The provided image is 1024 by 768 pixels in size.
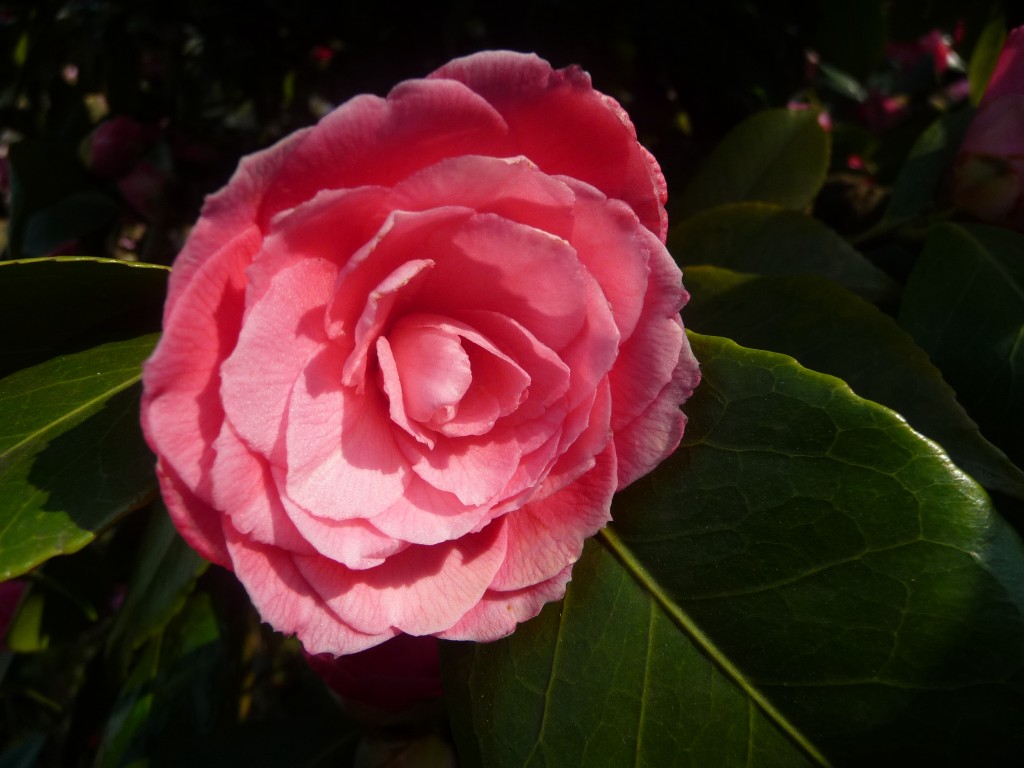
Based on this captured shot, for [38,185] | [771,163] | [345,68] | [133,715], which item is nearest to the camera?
[771,163]

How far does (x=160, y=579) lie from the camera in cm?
79

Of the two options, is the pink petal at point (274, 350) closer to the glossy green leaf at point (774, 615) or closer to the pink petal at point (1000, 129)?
the glossy green leaf at point (774, 615)

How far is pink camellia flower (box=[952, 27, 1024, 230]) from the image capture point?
2.49 feet

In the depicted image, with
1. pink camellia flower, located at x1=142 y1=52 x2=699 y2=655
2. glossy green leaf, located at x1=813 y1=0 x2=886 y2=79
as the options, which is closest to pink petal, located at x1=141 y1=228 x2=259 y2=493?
pink camellia flower, located at x1=142 y1=52 x2=699 y2=655

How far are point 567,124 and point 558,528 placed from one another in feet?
0.78

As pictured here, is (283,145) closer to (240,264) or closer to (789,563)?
(240,264)

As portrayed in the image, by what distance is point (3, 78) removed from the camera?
174cm

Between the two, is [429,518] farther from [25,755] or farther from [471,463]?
[25,755]

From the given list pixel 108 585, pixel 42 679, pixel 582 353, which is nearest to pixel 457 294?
pixel 582 353

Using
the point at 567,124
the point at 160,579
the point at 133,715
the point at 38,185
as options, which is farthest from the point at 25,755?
the point at 567,124

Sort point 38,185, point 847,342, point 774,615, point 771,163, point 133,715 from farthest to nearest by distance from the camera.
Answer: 1. point 38,185
2. point 133,715
3. point 771,163
4. point 847,342
5. point 774,615

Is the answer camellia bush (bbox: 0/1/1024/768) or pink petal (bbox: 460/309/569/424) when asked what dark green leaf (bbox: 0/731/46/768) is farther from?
pink petal (bbox: 460/309/569/424)

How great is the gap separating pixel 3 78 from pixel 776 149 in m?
1.72

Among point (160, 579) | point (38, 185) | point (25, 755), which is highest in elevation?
point (38, 185)
